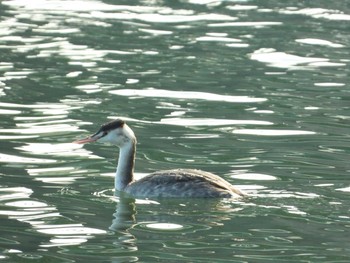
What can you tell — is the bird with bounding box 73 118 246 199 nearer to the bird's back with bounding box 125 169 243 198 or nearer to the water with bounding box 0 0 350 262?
the bird's back with bounding box 125 169 243 198

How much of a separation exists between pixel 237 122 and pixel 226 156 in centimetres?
246

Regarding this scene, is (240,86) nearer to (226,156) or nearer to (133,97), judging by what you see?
(133,97)

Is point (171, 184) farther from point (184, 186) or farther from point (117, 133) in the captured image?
point (117, 133)

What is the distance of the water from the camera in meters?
13.8

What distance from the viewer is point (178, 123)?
66.5 ft

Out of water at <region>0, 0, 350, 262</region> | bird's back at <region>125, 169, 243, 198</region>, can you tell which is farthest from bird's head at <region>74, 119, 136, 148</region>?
bird's back at <region>125, 169, 243, 198</region>

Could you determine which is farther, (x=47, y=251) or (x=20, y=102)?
(x=20, y=102)

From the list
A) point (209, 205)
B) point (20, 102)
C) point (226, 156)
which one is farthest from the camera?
point (20, 102)

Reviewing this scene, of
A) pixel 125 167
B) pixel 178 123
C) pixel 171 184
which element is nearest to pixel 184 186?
pixel 171 184

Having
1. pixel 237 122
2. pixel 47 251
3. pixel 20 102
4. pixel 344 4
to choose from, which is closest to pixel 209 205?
pixel 47 251

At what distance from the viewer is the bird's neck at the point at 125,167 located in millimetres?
16375

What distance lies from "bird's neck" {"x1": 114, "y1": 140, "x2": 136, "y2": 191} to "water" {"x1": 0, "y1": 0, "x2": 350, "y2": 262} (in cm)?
25

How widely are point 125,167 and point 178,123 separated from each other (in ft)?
12.4

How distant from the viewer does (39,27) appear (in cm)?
3005
